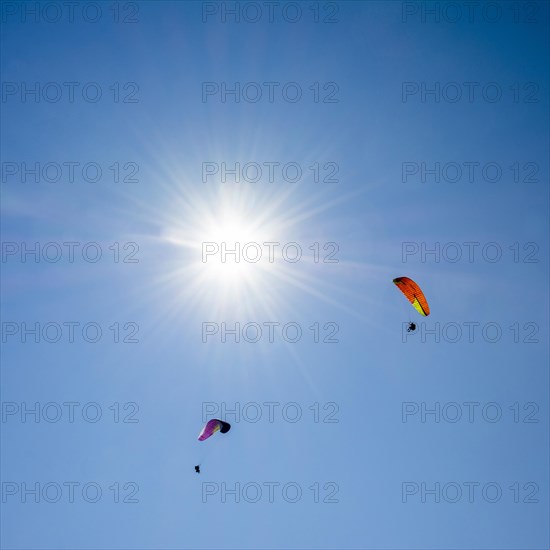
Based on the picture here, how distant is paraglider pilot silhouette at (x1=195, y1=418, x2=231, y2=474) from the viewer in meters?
21.2

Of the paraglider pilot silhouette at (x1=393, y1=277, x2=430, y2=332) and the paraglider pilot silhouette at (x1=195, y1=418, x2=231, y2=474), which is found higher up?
the paraglider pilot silhouette at (x1=393, y1=277, x2=430, y2=332)

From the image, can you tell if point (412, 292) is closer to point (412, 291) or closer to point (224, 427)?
point (412, 291)

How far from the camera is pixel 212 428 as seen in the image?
21.6 meters

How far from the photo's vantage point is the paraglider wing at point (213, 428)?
69.6ft

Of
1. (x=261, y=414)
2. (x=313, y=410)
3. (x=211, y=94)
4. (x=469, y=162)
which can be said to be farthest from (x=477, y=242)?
(x=211, y=94)

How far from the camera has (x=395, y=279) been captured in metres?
20.7

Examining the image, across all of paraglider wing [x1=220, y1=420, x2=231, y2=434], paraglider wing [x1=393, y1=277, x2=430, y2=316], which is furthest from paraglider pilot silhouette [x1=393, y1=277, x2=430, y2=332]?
paraglider wing [x1=220, y1=420, x2=231, y2=434]

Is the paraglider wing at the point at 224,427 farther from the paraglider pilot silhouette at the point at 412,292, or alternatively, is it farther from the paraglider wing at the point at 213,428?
the paraglider pilot silhouette at the point at 412,292

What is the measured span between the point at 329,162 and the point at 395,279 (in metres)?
7.42

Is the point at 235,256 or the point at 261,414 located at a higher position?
the point at 235,256

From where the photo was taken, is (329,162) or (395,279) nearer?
(395,279)

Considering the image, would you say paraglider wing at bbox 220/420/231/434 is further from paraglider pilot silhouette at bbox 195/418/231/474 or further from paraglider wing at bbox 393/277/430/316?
paraglider wing at bbox 393/277/430/316

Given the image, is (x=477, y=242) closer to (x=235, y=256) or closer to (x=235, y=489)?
(x=235, y=256)

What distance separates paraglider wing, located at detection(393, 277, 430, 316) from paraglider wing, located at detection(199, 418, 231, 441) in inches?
450
